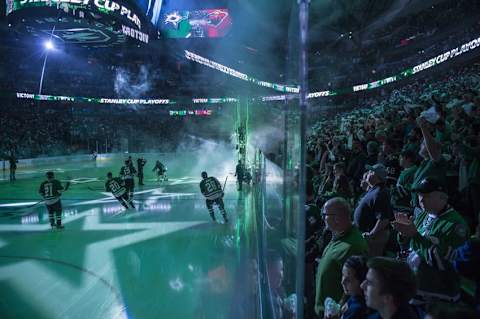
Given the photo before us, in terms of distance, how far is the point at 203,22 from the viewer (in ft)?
104

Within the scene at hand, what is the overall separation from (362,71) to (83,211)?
27127 mm

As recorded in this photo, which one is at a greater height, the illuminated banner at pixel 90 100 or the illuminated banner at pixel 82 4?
the illuminated banner at pixel 90 100

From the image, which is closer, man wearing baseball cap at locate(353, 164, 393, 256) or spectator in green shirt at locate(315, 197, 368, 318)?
spectator in green shirt at locate(315, 197, 368, 318)

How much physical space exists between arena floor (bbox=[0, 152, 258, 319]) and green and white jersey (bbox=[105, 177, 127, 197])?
2.17ft

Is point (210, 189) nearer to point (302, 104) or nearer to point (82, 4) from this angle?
point (82, 4)

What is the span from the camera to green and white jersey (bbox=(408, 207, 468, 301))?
7.20 ft

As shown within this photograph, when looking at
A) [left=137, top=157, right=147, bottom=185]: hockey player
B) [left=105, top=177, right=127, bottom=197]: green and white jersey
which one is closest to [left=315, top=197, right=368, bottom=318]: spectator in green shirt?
[left=105, top=177, right=127, bottom=197]: green and white jersey

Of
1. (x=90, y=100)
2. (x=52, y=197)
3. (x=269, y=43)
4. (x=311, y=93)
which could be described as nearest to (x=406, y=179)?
(x=52, y=197)

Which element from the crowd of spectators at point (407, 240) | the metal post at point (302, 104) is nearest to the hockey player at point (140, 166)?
the crowd of spectators at point (407, 240)

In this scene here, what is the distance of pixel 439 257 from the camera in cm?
221

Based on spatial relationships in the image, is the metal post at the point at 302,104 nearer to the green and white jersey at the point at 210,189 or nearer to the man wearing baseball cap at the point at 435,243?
the man wearing baseball cap at the point at 435,243

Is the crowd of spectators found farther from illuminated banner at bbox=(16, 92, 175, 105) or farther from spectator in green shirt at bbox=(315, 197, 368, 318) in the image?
illuminated banner at bbox=(16, 92, 175, 105)

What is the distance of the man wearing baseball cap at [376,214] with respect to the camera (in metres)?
3.50

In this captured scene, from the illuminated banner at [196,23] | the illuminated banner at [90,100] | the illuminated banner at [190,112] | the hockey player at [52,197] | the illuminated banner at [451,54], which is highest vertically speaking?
the illuminated banner at [196,23]
